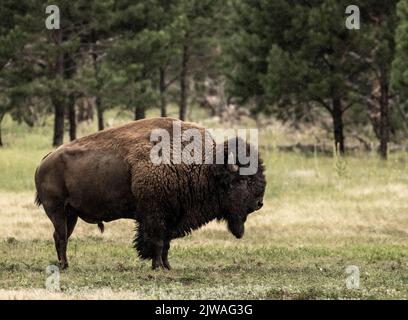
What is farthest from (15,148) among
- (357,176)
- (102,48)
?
(357,176)

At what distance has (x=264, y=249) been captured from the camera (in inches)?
563

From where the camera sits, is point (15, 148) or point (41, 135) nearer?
point (15, 148)

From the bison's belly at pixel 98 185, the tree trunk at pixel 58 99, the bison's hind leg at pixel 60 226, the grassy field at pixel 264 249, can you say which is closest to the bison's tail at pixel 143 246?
the grassy field at pixel 264 249

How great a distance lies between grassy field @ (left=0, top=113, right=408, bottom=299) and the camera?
1026 cm

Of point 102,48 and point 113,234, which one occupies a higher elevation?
point 102,48

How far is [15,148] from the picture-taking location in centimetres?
3145

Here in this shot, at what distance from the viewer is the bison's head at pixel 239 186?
38.0 feet

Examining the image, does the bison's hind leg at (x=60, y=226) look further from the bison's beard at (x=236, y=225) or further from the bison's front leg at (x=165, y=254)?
the bison's beard at (x=236, y=225)

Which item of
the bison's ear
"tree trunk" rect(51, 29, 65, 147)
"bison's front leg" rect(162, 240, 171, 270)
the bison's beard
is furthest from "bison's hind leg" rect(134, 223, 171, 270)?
"tree trunk" rect(51, 29, 65, 147)

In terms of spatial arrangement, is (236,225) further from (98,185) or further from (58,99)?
(58,99)

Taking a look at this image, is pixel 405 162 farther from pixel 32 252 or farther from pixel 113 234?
pixel 32 252

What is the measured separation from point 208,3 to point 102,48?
679 centimetres

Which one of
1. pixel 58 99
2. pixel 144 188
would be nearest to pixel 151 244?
pixel 144 188

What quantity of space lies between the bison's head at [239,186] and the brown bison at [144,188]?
13 mm
